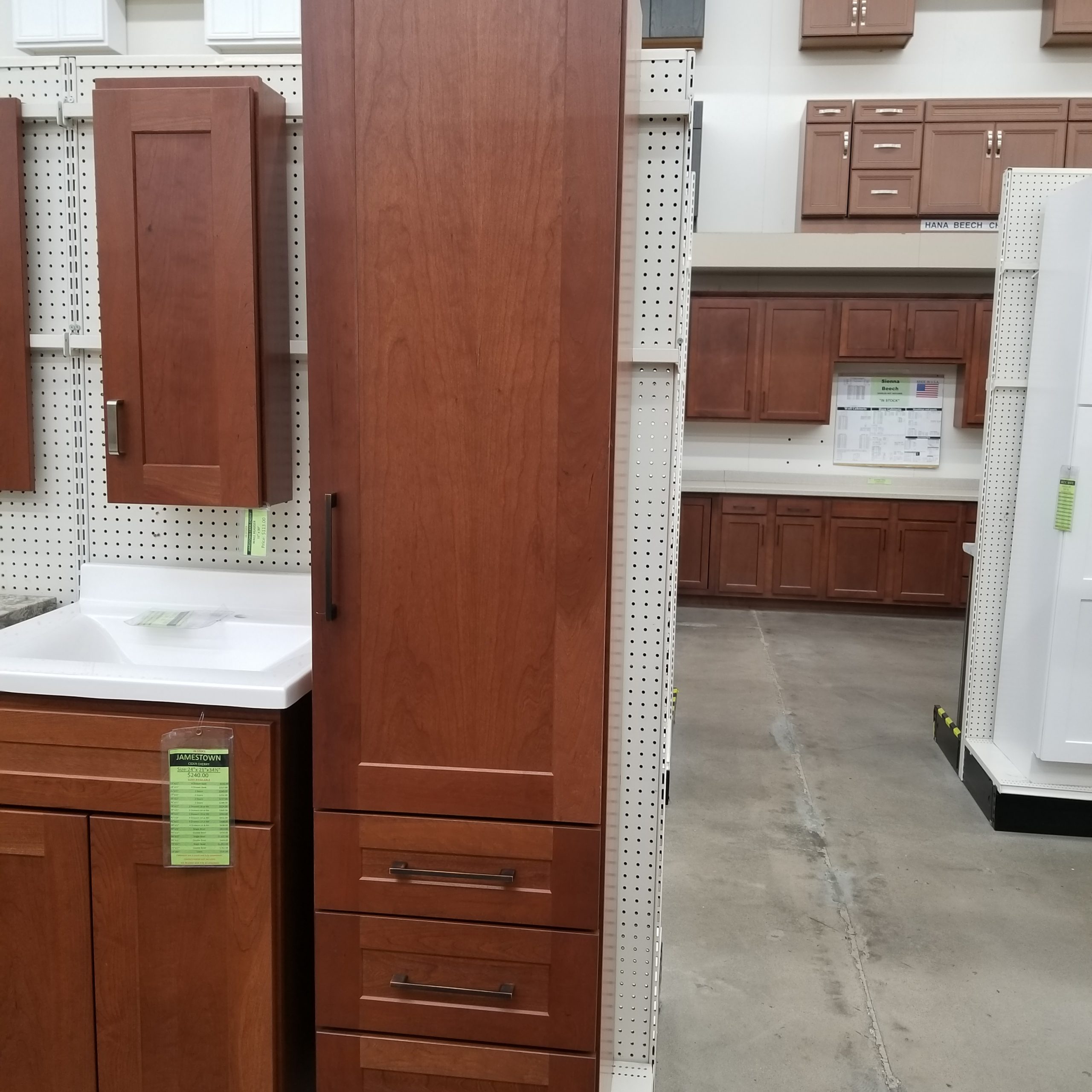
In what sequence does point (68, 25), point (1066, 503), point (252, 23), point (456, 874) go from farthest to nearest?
point (68, 25) → point (252, 23) → point (1066, 503) → point (456, 874)

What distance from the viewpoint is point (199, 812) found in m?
1.59

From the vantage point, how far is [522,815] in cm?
150

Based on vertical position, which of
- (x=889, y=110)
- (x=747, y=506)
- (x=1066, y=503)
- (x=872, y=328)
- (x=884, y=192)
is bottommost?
(x=747, y=506)

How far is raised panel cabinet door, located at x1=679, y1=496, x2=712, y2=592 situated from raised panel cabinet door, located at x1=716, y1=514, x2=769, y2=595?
3.9 inches

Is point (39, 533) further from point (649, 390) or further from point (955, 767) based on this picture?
point (955, 767)

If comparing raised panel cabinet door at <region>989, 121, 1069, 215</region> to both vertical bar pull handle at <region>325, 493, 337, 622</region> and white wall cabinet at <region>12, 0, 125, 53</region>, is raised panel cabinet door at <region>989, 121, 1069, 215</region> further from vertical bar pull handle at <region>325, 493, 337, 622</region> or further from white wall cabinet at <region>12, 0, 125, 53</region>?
vertical bar pull handle at <region>325, 493, 337, 622</region>

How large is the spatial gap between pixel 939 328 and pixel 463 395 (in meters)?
6.28

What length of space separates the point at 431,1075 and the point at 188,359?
135 centimetres

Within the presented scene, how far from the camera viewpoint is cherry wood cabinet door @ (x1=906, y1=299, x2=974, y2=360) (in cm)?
678

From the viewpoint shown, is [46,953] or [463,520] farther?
[46,953]

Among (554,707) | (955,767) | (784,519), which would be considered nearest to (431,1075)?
(554,707)

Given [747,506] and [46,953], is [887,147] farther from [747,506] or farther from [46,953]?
[46,953]

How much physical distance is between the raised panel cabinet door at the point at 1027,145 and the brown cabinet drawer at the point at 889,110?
1.80 ft

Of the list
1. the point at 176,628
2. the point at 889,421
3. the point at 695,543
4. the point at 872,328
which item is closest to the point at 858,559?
the point at 695,543
